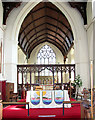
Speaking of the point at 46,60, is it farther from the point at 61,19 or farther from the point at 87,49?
the point at 87,49

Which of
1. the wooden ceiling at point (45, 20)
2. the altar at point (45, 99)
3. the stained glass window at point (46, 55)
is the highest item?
the wooden ceiling at point (45, 20)

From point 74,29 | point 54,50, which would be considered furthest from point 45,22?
point 54,50

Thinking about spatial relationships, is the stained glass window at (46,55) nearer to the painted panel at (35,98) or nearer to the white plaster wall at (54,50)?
the white plaster wall at (54,50)

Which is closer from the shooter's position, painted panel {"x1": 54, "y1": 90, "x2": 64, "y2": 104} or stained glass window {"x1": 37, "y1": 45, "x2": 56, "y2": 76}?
painted panel {"x1": 54, "y1": 90, "x2": 64, "y2": 104}

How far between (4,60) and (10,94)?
2.17 meters

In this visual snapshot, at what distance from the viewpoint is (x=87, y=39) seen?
37.2 feet

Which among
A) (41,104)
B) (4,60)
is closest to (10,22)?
(4,60)

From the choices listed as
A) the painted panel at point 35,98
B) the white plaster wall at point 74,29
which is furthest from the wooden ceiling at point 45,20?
the painted panel at point 35,98

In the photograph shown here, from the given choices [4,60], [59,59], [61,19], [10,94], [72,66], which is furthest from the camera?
[59,59]

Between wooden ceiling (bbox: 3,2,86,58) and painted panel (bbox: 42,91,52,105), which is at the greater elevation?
wooden ceiling (bbox: 3,2,86,58)

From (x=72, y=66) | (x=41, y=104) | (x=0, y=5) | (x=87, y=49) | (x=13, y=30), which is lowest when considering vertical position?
(x=41, y=104)

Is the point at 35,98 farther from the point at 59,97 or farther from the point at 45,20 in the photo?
the point at 45,20

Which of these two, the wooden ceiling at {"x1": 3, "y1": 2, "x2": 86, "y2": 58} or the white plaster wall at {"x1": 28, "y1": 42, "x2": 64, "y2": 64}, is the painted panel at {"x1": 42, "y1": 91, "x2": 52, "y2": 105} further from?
the white plaster wall at {"x1": 28, "y1": 42, "x2": 64, "y2": 64}

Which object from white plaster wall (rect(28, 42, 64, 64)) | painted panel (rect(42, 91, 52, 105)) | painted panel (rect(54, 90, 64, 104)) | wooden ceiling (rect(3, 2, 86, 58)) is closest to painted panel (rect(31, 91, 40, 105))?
painted panel (rect(42, 91, 52, 105))
